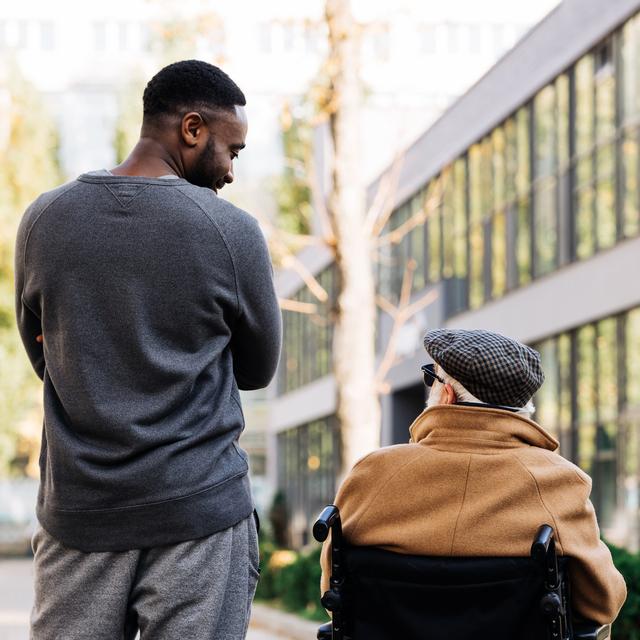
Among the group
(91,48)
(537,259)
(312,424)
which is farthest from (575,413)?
(91,48)

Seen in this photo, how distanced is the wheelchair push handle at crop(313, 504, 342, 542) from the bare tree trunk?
8.38 m

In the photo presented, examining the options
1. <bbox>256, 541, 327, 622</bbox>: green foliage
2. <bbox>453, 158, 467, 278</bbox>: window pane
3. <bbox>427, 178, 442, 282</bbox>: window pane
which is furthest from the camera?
<bbox>427, 178, 442, 282</bbox>: window pane

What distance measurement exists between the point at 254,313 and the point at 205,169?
0.28m

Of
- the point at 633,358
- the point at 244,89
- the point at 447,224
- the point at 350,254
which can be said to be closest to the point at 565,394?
the point at 633,358

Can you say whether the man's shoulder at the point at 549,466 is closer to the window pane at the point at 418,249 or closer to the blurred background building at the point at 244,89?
the blurred background building at the point at 244,89

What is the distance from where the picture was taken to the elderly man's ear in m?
3.20

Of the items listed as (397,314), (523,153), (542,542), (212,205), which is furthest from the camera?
(523,153)

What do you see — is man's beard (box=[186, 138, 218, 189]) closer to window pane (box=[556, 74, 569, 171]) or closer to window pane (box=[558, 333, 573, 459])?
window pane (box=[558, 333, 573, 459])

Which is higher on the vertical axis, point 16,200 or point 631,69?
point 631,69

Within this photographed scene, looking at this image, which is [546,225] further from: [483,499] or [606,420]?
[483,499]

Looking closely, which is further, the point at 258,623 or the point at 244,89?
the point at 244,89

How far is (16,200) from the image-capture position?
3384 centimetres

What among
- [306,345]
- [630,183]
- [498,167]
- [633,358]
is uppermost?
[498,167]

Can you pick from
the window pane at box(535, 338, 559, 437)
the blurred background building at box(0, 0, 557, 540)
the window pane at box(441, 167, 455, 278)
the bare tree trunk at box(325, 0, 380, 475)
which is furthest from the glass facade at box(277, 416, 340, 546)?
the bare tree trunk at box(325, 0, 380, 475)
